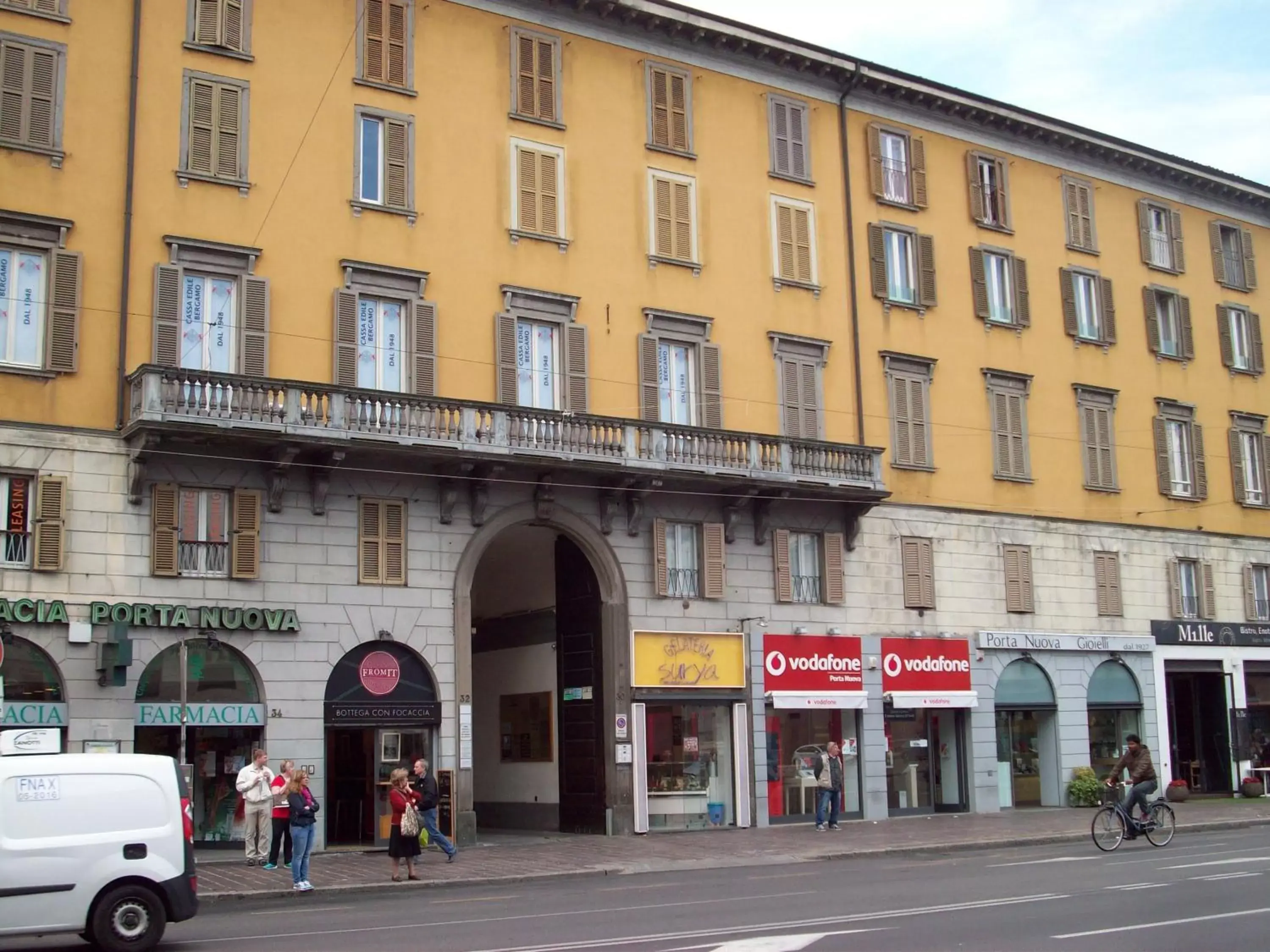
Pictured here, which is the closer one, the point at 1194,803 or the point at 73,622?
the point at 73,622

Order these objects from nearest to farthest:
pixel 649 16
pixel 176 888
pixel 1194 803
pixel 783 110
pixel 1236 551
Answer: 1. pixel 176 888
2. pixel 649 16
3. pixel 783 110
4. pixel 1194 803
5. pixel 1236 551

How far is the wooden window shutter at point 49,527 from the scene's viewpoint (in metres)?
24.8

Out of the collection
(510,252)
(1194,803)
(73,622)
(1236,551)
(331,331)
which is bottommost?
(1194,803)

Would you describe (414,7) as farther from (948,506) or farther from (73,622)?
(948,506)

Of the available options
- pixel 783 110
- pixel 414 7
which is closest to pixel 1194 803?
pixel 783 110

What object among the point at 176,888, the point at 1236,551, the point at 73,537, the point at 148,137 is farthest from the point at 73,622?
the point at 1236,551

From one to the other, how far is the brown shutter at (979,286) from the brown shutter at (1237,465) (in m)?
10.2

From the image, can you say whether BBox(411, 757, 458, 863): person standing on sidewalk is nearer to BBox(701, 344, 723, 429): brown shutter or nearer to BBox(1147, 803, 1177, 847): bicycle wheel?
BBox(701, 344, 723, 429): brown shutter

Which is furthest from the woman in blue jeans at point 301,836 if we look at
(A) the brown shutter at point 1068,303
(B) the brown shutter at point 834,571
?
(A) the brown shutter at point 1068,303

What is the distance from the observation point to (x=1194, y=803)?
38.4m

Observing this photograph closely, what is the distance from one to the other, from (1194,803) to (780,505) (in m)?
14.8

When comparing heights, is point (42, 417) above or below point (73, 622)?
above

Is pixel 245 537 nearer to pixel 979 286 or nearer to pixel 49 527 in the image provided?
pixel 49 527

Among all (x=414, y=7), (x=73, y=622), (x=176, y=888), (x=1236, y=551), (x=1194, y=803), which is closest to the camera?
(x=176, y=888)
